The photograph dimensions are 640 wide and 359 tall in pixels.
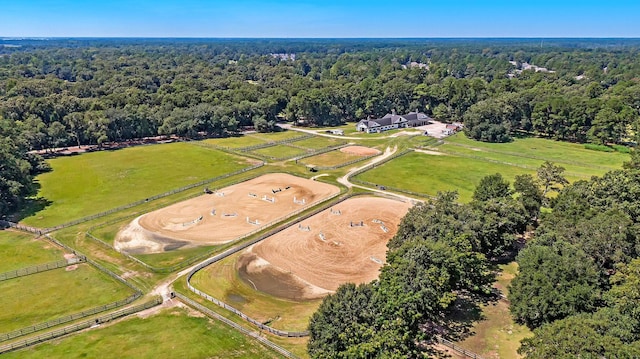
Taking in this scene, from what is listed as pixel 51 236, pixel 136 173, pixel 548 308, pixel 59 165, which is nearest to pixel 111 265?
pixel 51 236

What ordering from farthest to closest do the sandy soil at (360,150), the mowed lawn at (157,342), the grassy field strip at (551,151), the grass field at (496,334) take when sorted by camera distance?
the sandy soil at (360,150) < the grassy field strip at (551,151) < the grass field at (496,334) < the mowed lawn at (157,342)

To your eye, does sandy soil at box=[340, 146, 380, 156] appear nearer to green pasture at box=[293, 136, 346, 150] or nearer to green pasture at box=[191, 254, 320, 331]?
green pasture at box=[293, 136, 346, 150]

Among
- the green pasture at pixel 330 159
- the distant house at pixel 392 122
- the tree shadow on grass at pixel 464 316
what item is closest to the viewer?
the tree shadow on grass at pixel 464 316

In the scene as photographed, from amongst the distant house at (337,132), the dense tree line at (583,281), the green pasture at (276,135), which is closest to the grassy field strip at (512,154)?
the distant house at (337,132)

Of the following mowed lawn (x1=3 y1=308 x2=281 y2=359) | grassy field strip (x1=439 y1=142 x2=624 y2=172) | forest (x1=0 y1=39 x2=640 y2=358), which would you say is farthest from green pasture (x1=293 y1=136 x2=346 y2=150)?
mowed lawn (x1=3 y1=308 x2=281 y2=359)

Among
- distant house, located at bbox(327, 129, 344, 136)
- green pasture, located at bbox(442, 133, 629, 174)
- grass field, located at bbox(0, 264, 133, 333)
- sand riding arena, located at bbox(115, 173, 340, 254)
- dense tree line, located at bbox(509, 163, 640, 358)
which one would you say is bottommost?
grass field, located at bbox(0, 264, 133, 333)

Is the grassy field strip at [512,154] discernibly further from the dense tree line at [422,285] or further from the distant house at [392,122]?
the dense tree line at [422,285]
